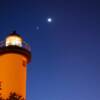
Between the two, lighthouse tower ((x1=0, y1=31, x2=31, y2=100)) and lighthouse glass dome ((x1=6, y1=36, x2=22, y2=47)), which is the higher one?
lighthouse glass dome ((x1=6, y1=36, x2=22, y2=47))

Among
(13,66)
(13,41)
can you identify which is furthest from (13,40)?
(13,66)

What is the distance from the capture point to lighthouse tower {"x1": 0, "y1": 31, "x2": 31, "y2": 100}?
29.1m

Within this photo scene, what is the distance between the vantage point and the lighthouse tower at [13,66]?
29.1 meters

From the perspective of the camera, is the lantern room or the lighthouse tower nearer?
the lighthouse tower

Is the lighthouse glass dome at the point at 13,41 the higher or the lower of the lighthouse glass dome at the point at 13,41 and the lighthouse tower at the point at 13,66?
the higher

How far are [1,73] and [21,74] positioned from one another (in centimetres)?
153

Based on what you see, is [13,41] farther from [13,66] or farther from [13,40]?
[13,66]

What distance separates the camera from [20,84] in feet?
97.1

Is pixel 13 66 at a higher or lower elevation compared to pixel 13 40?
lower

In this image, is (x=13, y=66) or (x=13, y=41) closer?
(x=13, y=66)

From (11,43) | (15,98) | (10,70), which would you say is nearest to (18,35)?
(11,43)

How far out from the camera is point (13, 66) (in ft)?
98.1

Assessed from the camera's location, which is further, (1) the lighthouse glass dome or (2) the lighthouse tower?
(1) the lighthouse glass dome

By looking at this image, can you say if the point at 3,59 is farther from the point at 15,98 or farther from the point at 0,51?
the point at 15,98
